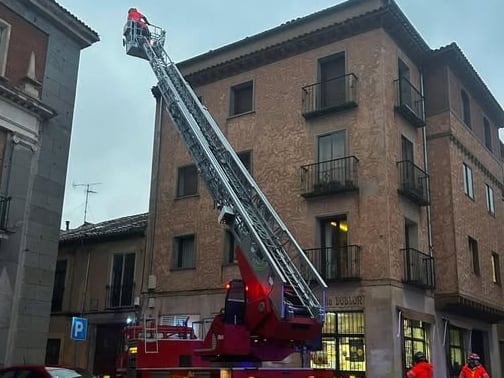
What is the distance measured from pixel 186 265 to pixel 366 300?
8117 millimetres

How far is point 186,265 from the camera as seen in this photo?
25.2m

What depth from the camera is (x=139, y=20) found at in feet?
67.2

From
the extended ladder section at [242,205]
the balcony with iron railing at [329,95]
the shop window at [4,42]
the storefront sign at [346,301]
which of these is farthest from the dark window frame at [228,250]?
the shop window at [4,42]

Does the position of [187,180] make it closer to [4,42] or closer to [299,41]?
[299,41]

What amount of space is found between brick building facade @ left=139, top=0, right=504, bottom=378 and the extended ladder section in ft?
11.0

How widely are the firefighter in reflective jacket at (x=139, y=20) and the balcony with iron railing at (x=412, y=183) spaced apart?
957 cm

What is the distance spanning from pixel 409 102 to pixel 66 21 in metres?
12.3

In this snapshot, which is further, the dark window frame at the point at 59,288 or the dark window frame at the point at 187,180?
the dark window frame at the point at 59,288

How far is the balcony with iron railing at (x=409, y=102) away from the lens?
22434 millimetres

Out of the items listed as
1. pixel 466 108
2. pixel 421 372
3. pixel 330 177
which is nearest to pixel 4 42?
pixel 330 177

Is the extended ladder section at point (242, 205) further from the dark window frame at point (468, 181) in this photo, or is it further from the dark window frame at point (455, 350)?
the dark window frame at point (468, 181)

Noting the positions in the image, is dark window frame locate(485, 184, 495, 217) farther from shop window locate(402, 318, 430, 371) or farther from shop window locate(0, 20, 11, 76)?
shop window locate(0, 20, 11, 76)

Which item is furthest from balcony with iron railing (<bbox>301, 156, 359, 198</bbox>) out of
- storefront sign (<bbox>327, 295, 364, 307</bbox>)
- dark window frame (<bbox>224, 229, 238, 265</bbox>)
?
dark window frame (<bbox>224, 229, 238, 265</bbox>)

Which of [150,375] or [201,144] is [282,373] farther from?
[201,144]
